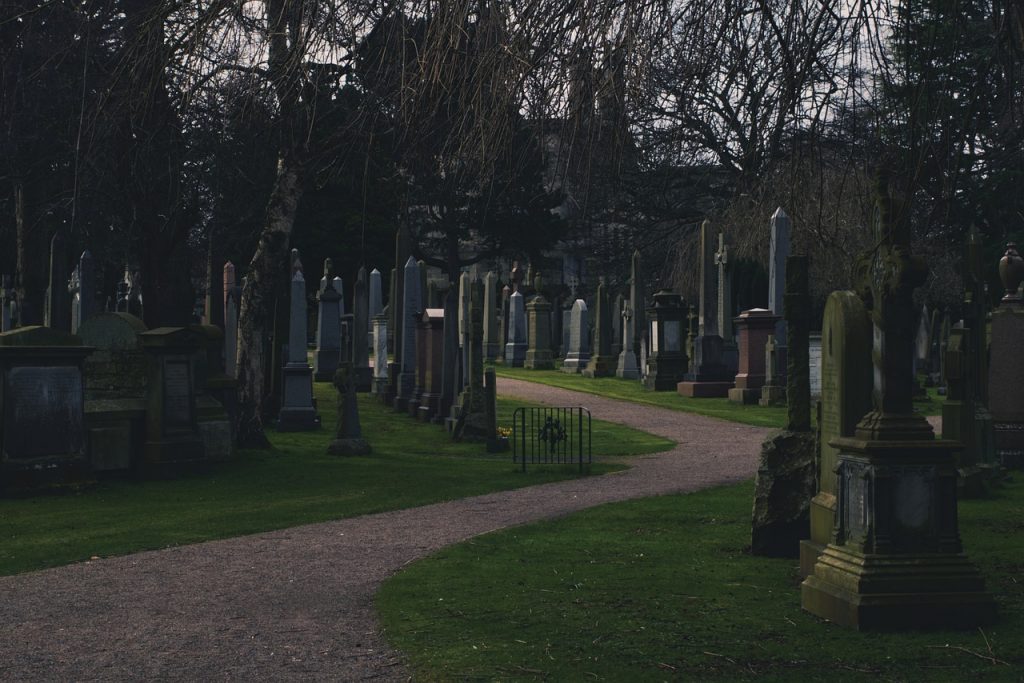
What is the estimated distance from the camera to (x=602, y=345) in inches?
1288

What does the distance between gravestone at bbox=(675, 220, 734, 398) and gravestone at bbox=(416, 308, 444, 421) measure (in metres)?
7.04

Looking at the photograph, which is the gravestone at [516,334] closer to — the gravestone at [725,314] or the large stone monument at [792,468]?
the gravestone at [725,314]

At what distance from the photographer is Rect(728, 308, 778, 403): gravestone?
23.9 m

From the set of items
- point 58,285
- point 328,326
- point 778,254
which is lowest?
point 328,326

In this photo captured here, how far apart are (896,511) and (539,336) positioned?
29639 mm

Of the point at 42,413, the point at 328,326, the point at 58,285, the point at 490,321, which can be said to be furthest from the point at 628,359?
the point at 42,413

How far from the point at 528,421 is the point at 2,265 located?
19.7 m

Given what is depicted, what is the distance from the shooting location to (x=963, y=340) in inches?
491

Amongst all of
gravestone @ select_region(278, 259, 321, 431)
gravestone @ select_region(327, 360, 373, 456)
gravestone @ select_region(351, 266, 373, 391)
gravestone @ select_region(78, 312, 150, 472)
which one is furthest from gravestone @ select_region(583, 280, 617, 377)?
gravestone @ select_region(78, 312, 150, 472)

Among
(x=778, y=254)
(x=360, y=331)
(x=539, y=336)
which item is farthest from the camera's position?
(x=539, y=336)

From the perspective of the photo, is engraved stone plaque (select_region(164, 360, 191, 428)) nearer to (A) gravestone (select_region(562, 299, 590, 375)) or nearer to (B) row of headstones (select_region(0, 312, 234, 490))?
(B) row of headstones (select_region(0, 312, 234, 490))

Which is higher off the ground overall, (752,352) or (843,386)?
(752,352)

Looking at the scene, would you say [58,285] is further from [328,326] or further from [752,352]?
[752,352]

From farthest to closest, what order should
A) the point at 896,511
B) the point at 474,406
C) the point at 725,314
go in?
the point at 725,314 → the point at 474,406 → the point at 896,511
